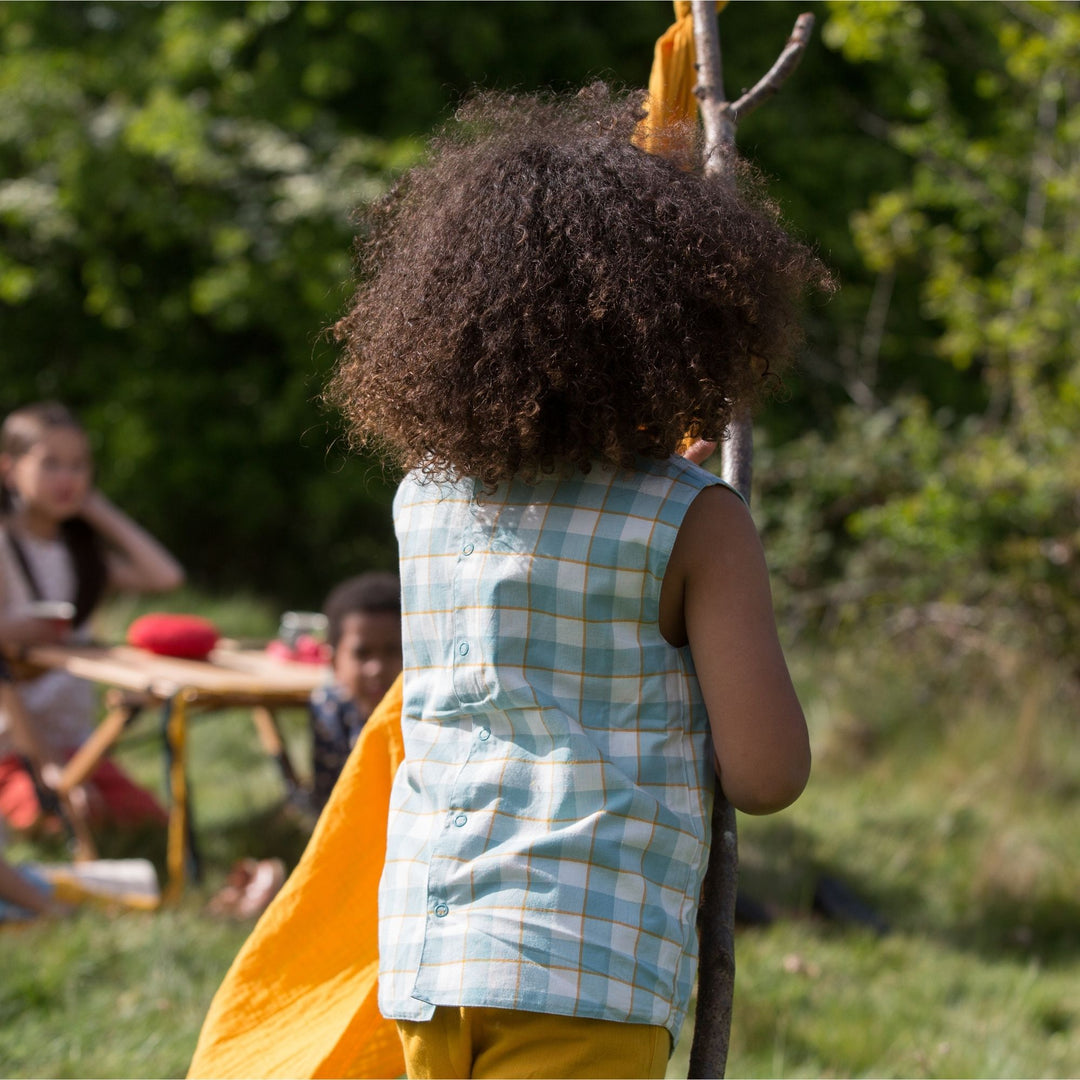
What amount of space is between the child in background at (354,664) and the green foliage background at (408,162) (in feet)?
9.83

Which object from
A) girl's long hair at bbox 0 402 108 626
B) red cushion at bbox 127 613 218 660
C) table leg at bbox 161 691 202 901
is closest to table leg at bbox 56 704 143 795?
red cushion at bbox 127 613 218 660

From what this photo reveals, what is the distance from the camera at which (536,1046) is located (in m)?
1.37

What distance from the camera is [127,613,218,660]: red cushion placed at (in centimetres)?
426

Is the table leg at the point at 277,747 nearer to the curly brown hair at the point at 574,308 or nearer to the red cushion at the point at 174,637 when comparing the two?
the red cushion at the point at 174,637

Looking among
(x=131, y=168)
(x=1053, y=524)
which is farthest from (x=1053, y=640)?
(x=131, y=168)

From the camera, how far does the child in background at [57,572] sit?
4301mm

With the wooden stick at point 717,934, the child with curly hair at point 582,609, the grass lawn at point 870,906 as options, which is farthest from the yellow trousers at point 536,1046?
the grass lawn at point 870,906

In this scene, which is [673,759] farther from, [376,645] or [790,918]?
[790,918]

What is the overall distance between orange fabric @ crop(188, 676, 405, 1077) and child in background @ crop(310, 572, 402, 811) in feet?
5.78

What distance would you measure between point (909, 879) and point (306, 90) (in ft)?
22.8

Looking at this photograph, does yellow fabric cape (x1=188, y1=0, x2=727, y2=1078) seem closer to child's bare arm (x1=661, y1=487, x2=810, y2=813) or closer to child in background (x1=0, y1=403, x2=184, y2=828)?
child's bare arm (x1=661, y1=487, x2=810, y2=813)

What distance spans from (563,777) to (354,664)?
2.36m

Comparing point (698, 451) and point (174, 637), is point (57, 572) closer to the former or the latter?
point (174, 637)

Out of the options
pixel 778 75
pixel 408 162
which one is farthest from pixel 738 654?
pixel 408 162
